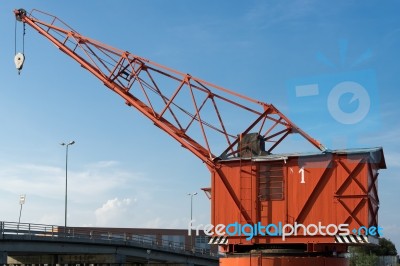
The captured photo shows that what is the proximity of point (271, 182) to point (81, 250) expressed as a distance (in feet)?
95.9

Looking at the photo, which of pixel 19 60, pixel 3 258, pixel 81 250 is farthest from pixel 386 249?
pixel 19 60

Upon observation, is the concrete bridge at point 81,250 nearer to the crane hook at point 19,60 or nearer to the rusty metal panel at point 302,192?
the crane hook at point 19,60

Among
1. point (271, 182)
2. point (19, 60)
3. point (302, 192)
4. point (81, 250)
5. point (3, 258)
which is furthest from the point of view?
point (81, 250)

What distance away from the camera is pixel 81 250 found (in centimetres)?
5225

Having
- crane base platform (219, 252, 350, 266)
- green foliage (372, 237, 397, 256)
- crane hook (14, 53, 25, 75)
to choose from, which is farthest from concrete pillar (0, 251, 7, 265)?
green foliage (372, 237, 397, 256)

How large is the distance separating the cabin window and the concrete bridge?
2373cm

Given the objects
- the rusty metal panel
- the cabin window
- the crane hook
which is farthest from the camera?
the crane hook

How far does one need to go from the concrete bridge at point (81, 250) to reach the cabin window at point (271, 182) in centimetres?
2373

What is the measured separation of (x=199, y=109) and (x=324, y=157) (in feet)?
28.3

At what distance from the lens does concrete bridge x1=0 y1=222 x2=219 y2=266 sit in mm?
45000

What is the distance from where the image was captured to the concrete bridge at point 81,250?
4500cm

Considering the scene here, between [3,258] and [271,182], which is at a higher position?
[271,182]

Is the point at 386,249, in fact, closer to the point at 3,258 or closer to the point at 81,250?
the point at 81,250

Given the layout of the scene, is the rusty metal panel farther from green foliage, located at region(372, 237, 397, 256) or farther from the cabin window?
green foliage, located at region(372, 237, 397, 256)
